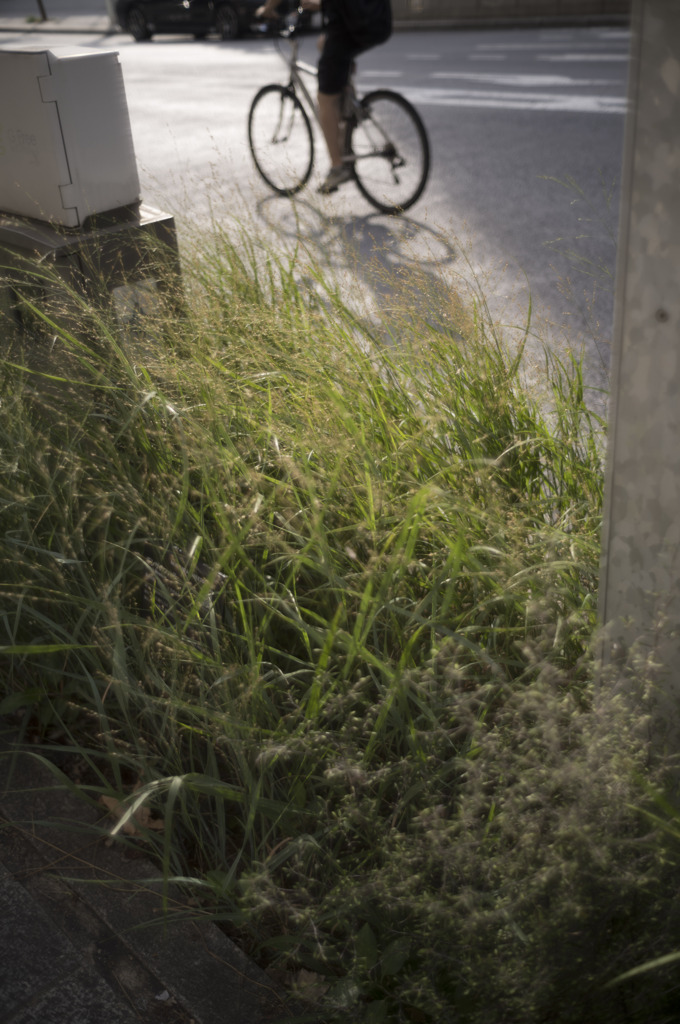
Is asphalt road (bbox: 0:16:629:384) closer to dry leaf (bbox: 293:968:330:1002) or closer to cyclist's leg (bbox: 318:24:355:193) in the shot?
cyclist's leg (bbox: 318:24:355:193)

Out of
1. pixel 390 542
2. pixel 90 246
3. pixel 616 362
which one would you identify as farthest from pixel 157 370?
pixel 616 362

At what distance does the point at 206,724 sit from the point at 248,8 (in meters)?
A: 22.6

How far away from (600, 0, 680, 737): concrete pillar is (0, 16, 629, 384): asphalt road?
1170 millimetres

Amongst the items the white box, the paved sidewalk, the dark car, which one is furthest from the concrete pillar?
the dark car

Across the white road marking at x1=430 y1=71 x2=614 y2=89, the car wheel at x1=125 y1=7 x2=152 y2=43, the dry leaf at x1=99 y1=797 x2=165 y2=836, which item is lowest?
the dry leaf at x1=99 y1=797 x2=165 y2=836

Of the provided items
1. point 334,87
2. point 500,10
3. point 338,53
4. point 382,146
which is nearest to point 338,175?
point 382,146

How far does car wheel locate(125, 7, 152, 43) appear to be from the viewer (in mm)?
23506

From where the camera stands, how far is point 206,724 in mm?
1896

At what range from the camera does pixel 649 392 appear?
147 centimetres

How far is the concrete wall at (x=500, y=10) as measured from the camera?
65.7 ft

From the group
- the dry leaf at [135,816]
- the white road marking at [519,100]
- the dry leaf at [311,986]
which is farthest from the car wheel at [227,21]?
the dry leaf at [311,986]

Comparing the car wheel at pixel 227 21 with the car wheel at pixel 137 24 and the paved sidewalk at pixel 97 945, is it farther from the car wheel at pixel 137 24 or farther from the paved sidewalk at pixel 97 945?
the paved sidewalk at pixel 97 945

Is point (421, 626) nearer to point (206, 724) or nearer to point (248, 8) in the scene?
point (206, 724)

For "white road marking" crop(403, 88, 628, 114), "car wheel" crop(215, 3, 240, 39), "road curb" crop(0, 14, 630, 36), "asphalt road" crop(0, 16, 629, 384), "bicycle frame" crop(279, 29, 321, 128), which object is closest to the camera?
"asphalt road" crop(0, 16, 629, 384)
